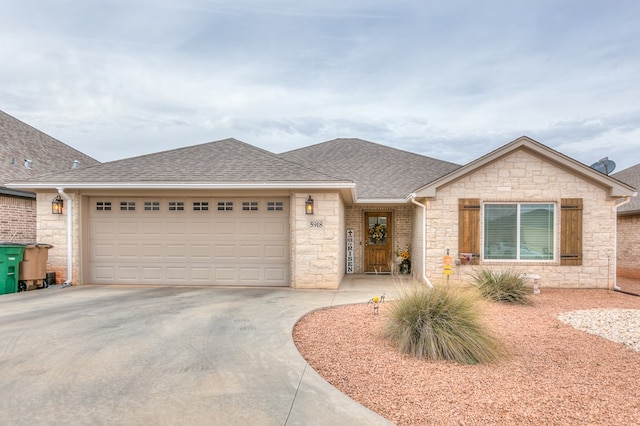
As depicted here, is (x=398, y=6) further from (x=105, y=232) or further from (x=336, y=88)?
(x=105, y=232)

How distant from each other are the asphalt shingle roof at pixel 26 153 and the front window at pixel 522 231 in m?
13.4

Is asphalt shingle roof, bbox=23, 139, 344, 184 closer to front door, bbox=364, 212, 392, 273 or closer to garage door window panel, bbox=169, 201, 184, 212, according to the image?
garage door window panel, bbox=169, 201, 184, 212

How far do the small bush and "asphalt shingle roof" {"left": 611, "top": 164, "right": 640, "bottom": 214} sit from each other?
24.8 feet

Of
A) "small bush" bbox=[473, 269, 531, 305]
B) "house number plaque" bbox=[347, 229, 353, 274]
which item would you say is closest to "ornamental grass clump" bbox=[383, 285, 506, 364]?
"small bush" bbox=[473, 269, 531, 305]

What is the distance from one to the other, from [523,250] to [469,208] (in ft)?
5.94

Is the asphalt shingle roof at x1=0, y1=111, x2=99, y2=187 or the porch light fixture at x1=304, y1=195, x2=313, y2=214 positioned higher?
the asphalt shingle roof at x1=0, y1=111, x2=99, y2=187

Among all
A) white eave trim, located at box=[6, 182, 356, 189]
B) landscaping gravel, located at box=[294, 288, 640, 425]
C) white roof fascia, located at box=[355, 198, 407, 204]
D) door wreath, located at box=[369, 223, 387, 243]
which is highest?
white eave trim, located at box=[6, 182, 356, 189]

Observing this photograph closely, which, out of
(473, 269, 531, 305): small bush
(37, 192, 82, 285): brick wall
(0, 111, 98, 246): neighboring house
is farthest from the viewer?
(0, 111, 98, 246): neighboring house

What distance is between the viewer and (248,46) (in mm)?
12859

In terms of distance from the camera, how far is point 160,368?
12.0 feet

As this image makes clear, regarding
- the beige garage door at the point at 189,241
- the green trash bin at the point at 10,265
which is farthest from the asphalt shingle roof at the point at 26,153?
the beige garage door at the point at 189,241

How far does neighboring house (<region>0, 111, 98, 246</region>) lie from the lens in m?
10.3

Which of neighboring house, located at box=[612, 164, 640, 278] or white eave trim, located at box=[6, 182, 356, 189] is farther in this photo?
neighboring house, located at box=[612, 164, 640, 278]

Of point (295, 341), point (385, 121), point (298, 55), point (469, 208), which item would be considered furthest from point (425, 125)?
point (295, 341)
